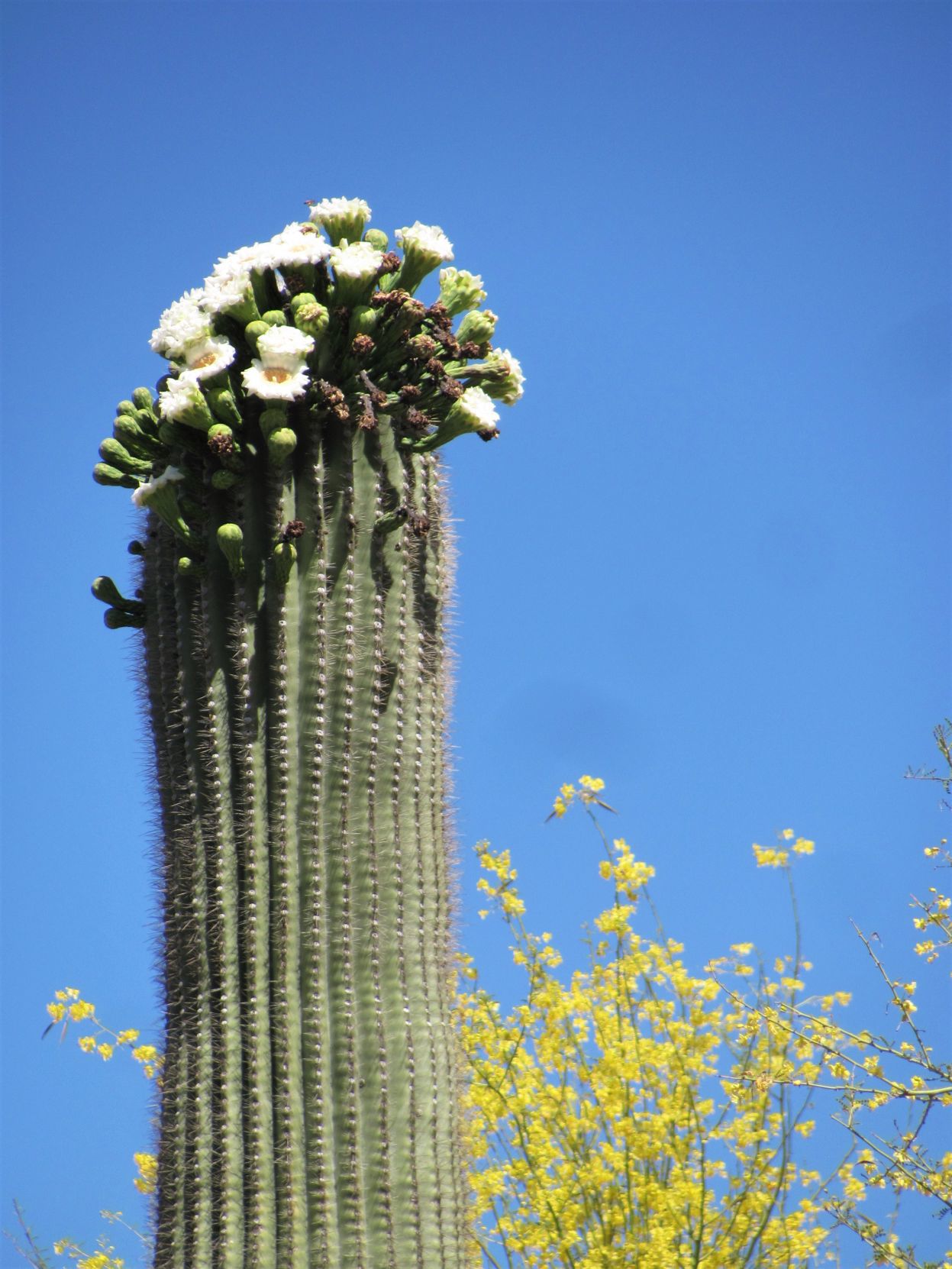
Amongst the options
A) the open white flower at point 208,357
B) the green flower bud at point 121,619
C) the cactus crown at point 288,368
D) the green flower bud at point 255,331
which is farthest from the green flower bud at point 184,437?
the green flower bud at point 121,619

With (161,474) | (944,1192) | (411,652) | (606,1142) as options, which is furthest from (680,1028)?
(161,474)

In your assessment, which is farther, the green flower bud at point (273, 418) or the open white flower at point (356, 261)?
the open white flower at point (356, 261)

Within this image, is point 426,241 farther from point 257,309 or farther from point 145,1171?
point 145,1171

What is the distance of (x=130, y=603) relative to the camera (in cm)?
351

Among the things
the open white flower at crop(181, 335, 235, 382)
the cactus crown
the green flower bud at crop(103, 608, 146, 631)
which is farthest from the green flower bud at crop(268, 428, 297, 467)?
the green flower bud at crop(103, 608, 146, 631)

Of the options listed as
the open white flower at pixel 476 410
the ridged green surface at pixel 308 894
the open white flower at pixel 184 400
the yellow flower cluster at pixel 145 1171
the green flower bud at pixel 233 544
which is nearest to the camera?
the ridged green surface at pixel 308 894

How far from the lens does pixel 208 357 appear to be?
10.7 feet

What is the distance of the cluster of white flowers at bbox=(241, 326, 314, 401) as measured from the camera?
124 inches

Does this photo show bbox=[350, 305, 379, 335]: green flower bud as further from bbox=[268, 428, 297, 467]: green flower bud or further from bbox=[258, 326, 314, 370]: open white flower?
bbox=[268, 428, 297, 467]: green flower bud

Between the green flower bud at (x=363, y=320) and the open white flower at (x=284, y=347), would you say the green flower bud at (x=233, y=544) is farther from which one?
the green flower bud at (x=363, y=320)

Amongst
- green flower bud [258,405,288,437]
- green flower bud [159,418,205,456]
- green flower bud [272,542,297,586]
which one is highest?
green flower bud [159,418,205,456]

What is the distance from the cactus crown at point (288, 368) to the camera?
3.20 m

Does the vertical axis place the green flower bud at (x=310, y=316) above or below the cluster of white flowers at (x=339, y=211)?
below

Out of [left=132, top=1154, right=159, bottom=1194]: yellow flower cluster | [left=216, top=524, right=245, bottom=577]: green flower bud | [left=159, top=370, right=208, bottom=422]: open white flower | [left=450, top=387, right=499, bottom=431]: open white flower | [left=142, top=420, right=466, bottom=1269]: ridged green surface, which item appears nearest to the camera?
[left=142, top=420, right=466, bottom=1269]: ridged green surface
